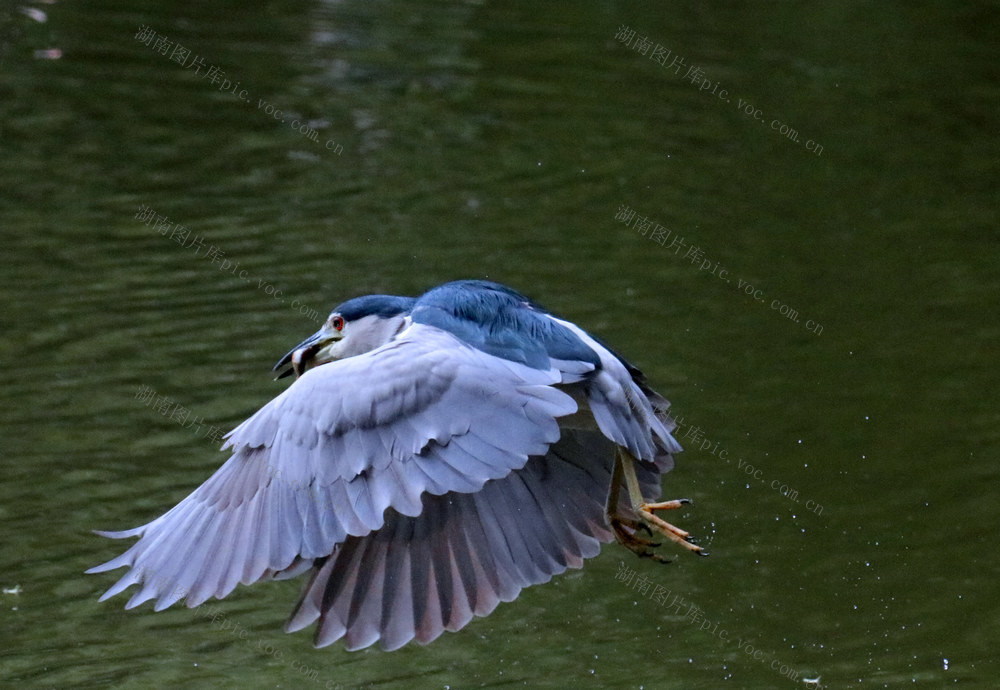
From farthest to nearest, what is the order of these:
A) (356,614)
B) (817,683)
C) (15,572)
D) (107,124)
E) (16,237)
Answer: (107,124), (16,237), (15,572), (817,683), (356,614)

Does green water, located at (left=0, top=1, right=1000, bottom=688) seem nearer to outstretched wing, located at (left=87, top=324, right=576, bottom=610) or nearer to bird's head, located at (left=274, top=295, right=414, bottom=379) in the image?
bird's head, located at (left=274, top=295, right=414, bottom=379)

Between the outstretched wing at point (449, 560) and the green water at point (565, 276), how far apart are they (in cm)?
84

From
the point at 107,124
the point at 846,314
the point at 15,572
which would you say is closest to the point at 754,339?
the point at 846,314

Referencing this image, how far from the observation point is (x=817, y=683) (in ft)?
17.9

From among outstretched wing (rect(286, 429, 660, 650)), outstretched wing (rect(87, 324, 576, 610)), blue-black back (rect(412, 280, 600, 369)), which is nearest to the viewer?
outstretched wing (rect(87, 324, 576, 610))

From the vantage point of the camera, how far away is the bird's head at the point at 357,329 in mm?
5340

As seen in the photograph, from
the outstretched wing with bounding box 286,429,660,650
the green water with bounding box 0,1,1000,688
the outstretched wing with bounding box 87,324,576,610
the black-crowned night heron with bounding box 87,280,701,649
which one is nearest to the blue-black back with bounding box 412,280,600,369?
the black-crowned night heron with bounding box 87,280,701,649

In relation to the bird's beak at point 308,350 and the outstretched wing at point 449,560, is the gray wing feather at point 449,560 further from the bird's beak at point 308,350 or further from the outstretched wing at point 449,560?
the bird's beak at point 308,350

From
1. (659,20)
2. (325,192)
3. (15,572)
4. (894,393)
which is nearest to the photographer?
(15,572)

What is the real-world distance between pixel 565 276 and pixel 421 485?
189 inches

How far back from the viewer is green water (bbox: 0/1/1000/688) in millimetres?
5758

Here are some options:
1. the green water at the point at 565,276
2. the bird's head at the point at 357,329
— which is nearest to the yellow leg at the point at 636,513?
the green water at the point at 565,276

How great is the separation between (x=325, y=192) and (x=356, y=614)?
6.07m

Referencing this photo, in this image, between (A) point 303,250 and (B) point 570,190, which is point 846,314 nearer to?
(B) point 570,190
